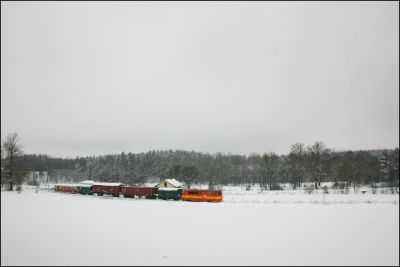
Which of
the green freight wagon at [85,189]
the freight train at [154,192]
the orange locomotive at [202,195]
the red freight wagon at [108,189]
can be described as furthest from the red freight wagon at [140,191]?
the green freight wagon at [85,189]

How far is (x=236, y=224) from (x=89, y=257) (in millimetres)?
12556

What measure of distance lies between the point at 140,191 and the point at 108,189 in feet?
34.7

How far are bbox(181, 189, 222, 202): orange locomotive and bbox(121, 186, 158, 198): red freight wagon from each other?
22.6 ft

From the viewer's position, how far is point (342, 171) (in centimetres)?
7694

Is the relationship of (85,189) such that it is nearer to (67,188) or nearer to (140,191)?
(67,188)

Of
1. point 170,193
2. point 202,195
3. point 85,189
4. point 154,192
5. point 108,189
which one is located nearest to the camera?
point 202,195

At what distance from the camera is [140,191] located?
5716cm

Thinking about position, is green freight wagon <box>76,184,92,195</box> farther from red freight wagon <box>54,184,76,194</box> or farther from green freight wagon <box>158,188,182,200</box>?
green freight wagon <box>158,188,182,200</box>

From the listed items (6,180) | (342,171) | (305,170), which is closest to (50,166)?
(6,180)

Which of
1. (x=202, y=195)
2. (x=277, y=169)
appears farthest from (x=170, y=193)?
(x=277, y=169)

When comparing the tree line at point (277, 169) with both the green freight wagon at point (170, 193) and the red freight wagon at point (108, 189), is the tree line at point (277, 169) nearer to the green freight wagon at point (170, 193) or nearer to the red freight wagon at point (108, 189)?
the red freight wagon at point (108, 189)

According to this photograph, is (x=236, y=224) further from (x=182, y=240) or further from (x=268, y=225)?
(x=182, y=240)

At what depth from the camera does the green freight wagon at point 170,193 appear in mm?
53275

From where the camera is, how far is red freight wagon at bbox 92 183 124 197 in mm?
61062
